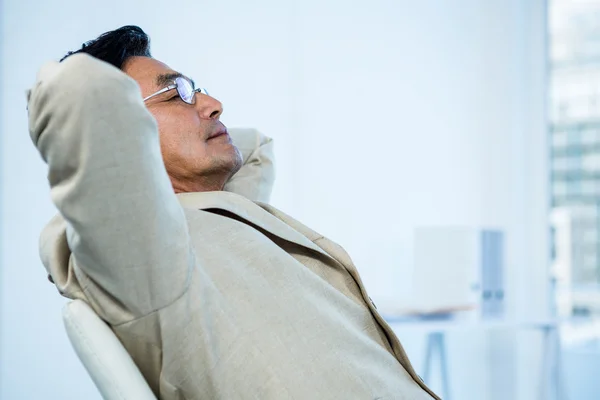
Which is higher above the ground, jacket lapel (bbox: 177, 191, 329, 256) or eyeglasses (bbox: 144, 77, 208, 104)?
eyeglasses (bbox: 144, 77, 208, 104)

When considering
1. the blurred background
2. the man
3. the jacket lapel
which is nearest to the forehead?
the man

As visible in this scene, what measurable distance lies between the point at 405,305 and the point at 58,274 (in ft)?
6.19

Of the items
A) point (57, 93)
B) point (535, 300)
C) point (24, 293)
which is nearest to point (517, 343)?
point (535, 300)

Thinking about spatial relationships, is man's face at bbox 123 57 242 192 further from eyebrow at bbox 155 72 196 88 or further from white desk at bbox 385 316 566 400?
white desk at bbox 385 316 566 400

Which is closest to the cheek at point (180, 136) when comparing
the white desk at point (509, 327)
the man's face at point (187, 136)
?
the man's face at point (187, 136)

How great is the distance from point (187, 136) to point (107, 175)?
52cm

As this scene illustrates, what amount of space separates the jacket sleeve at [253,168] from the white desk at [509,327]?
1.12m

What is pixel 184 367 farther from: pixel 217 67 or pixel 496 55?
pixel 496 55

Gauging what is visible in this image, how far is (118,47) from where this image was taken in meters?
1.38

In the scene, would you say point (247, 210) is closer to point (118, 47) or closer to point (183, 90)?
point (183, 90)

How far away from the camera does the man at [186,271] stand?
81 centimetres

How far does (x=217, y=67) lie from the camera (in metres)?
2.83

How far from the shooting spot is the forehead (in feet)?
4.42

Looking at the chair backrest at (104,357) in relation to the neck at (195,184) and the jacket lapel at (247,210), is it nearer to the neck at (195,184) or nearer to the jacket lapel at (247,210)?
the jacket lapel at (247,210)
